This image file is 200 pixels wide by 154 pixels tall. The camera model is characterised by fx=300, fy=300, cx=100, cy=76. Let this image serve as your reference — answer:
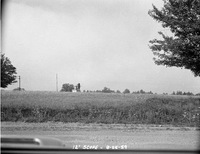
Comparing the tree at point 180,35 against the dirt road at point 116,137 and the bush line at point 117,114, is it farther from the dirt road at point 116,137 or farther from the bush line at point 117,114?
the dirt road at point 116,137

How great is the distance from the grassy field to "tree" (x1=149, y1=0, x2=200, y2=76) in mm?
3342

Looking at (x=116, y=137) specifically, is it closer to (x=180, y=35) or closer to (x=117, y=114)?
(x=117, y=114)

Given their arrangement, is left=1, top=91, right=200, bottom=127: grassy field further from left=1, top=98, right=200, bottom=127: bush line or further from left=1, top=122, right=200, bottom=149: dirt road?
left=1, top=122, right=200, bottom=149: dirt road

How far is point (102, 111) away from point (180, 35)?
8.31m

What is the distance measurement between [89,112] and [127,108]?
316 centimetres

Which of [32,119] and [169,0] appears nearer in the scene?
[32,119]

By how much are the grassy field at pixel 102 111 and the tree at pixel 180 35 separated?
11.0ft

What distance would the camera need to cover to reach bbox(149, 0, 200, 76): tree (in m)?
21.9

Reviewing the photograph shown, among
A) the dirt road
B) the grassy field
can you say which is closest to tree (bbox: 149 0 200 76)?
the grassy field

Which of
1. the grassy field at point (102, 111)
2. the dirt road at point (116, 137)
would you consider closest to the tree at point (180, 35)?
the grassy field at point (102, 111)

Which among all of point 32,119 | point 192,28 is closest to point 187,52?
point 192,28

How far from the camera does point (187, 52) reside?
22.5 metres

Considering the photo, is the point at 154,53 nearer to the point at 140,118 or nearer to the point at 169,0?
the point at 169,0

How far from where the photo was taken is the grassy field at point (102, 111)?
20.0 m
